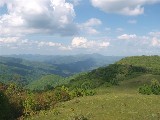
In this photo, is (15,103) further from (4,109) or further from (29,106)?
(4,109)

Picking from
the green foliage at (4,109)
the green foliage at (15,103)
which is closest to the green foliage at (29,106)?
the green foliage at (15,103)

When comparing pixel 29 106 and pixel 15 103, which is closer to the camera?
pixel 29 106

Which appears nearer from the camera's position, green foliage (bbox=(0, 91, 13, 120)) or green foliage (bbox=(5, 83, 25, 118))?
green foliage (bbox=(0, 91, 13, 120))

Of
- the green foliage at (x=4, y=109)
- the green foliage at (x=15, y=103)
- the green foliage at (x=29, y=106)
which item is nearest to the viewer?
the green foliage at (x=4, y=109)

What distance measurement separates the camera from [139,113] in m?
68.2

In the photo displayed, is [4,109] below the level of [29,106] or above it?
above

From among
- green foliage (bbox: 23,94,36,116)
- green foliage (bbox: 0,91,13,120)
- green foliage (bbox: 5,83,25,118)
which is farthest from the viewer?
green foliage (bbox: 5,83,25,118)

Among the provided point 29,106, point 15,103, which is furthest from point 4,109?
point 15,103

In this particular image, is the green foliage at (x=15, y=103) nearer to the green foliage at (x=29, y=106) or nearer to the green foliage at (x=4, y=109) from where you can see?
the green foliage at (x=29, y=106)

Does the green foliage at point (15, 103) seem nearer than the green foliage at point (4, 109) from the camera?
No

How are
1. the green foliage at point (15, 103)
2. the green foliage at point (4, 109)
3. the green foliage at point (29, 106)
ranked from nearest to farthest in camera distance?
1. the green foliage at point (4, 109)
2. the green foliage at point (29, 106)
3. the green foliage at point (15, 103)

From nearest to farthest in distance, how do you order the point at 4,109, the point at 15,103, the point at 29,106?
the point at 4,109 < the point at 29,106 < the point at 15,103

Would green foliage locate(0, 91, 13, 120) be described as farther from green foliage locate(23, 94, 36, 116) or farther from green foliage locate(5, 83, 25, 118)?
green foliage locate(23, 94, 36, 116)

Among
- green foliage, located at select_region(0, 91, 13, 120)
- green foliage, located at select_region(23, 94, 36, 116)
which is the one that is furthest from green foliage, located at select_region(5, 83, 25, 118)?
green foliage, located at select_region(0, 91, 13, 120)
